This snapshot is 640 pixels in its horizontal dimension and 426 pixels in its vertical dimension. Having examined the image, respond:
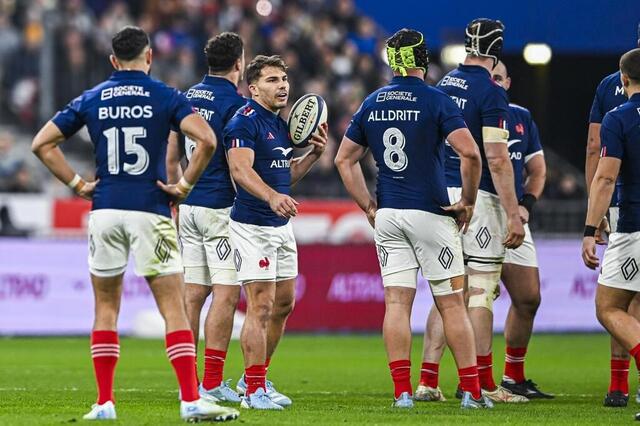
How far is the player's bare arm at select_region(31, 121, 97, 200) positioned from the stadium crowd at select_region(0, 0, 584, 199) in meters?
13.4

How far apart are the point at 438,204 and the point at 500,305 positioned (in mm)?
9964

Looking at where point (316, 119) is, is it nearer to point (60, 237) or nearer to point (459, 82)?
point (459, 82)

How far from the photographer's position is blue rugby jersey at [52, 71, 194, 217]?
8414 millimetres

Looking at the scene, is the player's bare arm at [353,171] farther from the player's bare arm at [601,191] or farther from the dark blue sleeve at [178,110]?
the dark blue sleeve at [178,110]

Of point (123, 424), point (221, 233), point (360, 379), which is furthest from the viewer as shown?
point (360, 379)

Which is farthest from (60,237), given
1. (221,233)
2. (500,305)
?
(221,233)

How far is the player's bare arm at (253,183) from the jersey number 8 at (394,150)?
0.83 m

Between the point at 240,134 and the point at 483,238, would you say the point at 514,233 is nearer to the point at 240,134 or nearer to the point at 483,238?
the point at 483,238

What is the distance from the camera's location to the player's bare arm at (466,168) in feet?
31.1

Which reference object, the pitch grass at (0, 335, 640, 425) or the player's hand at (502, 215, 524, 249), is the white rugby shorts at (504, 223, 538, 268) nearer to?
the player's hand at (502, 215, 524, 249)

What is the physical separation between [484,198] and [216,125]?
2.27 metres

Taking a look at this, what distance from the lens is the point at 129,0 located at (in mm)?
25969

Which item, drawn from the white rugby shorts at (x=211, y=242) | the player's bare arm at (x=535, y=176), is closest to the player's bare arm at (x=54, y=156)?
the white rugby shorts at (x=211, y=242)

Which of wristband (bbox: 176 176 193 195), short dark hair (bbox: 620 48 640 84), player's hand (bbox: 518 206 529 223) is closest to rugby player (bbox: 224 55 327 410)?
wristband (bbox: 176 176 193 195)
